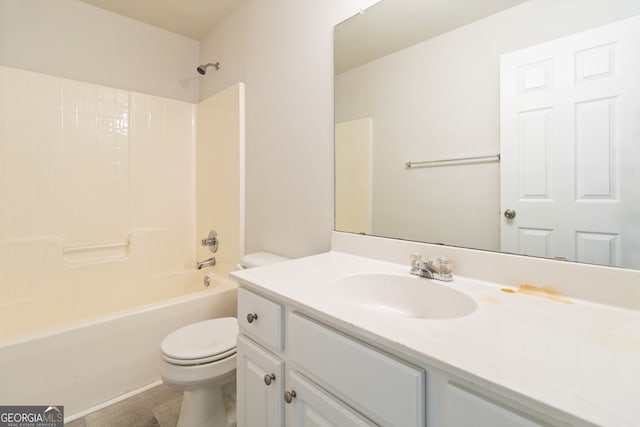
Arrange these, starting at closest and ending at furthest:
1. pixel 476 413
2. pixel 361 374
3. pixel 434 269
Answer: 1. pixel 476 413
2. pixel 361 374
3. pixel 434 269

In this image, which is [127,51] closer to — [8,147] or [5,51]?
[5,51]

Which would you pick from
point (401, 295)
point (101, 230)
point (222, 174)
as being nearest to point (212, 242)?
point (222, 174)

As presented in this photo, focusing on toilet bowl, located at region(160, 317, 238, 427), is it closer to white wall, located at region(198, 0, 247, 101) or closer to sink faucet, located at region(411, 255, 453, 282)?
sink faucet, located at region(411, 255, 453, 282)

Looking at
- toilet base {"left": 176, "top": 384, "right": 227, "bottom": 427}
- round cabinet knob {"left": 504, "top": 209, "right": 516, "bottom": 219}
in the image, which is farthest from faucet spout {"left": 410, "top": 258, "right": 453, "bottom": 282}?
toilet base {"left": 176, "top": 384, "right": 227, "bottom": 427}

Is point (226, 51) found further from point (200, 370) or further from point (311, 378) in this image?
point (311, 378)

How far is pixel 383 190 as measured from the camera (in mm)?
1190

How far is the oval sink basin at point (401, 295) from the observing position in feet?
2.74

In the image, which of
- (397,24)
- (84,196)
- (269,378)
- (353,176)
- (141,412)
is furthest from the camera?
(84,196)

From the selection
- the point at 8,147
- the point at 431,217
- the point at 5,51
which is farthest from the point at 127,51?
the point at 431,217

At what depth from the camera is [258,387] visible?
0.88 m

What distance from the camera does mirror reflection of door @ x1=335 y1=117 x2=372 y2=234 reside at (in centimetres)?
124

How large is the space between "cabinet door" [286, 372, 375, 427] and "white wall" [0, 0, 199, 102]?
8.09ft

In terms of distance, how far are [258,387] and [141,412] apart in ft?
3.22

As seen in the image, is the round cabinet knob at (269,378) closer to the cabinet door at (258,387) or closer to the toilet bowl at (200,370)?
the cabinet door at (258,387)
